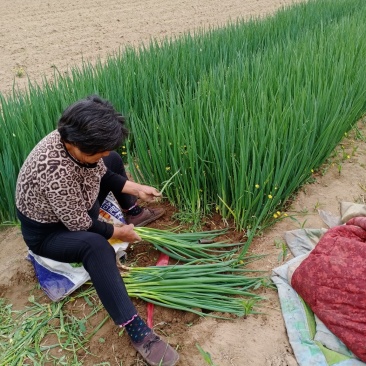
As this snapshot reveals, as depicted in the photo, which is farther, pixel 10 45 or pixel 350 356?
pixel 10 45

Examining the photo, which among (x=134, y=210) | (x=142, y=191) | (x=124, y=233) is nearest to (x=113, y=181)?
(x=142, y=191)

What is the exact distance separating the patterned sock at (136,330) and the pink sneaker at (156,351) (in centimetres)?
1

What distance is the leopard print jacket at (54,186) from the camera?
1.51 m

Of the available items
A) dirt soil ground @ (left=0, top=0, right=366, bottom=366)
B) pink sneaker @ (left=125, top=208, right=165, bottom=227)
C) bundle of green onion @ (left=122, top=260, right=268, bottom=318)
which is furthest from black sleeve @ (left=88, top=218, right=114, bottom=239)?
pink sneaker @ (left=125, top=208, right=165, bottom=227)

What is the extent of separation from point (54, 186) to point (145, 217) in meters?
0.77

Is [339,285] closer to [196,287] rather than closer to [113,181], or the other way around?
[196,287]

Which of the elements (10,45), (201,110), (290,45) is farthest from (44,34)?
(201,110)

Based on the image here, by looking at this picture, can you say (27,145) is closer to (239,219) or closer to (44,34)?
(239,219)

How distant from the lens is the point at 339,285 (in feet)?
5.41

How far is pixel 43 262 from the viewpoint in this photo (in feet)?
6.00

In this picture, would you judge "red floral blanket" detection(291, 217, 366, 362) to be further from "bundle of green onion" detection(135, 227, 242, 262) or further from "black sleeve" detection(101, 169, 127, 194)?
"black sleeve" detection(101, 169, 127, 194)

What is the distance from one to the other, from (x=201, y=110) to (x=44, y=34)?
535 centimetres

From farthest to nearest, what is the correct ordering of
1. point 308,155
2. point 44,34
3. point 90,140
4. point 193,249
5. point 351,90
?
1. point 44,34
2. point 351,90
3. point 308,155
4. point 193,249
5. point 90,140

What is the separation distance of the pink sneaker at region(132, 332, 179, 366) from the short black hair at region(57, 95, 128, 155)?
0.72m
